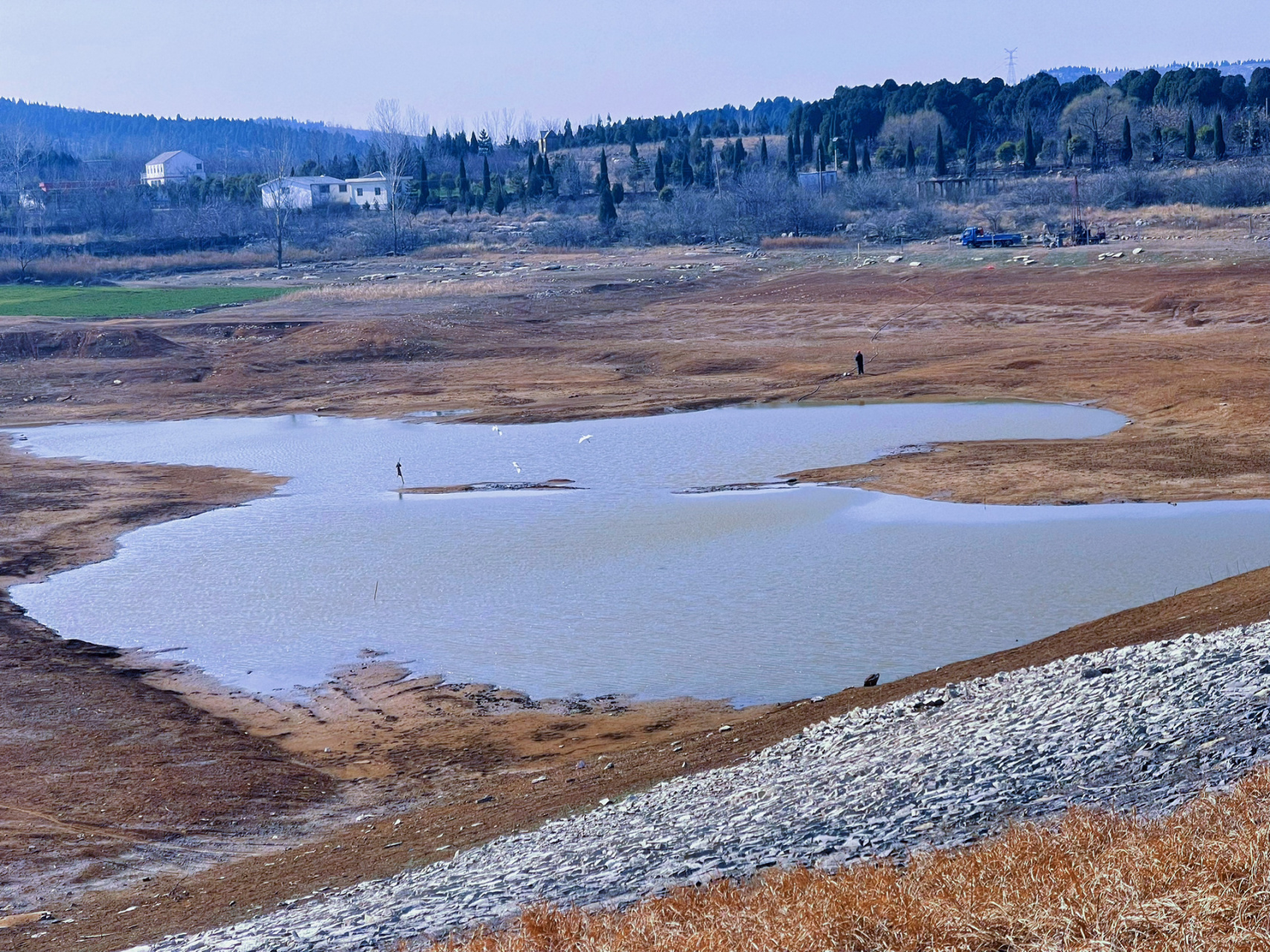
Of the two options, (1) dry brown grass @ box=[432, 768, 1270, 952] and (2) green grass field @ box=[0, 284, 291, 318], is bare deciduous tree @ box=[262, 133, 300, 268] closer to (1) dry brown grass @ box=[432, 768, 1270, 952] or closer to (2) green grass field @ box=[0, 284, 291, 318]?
(2) green grass field @ box=[0, 284, 291, 318]

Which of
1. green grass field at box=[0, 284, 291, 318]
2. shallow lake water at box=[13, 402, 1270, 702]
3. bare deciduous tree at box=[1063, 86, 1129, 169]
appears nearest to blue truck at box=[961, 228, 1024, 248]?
bare deciduous tree at box=[1063, 86, 1129, 169]

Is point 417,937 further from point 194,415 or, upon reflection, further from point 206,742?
point 194,415

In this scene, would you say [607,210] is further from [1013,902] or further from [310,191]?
[1013,902]

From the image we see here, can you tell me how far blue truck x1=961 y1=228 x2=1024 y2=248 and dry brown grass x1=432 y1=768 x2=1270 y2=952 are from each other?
64.8 m

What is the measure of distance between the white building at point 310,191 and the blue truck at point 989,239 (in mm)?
68535

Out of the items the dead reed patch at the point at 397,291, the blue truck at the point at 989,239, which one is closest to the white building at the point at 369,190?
the dead reed patch at the point at 397,291

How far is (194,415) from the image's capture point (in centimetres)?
4259

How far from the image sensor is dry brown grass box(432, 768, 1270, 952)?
6.07m

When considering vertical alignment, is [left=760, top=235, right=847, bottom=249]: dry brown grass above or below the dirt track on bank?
above

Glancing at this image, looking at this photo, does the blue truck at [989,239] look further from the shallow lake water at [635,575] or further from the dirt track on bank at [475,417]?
the shallow lake water at [635,575]

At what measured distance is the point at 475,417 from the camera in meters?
38.4

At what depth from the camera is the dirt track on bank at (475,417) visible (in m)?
12.5

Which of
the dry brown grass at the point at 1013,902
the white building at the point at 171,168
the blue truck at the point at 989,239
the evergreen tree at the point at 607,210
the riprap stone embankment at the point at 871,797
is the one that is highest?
the white building at the point at 171,168

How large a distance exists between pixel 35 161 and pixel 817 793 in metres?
157
